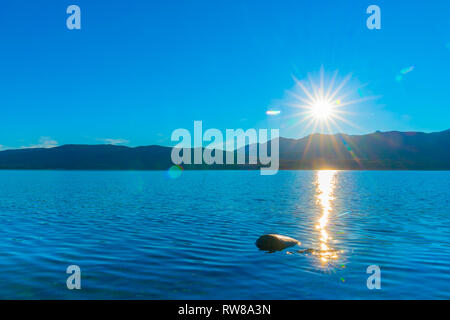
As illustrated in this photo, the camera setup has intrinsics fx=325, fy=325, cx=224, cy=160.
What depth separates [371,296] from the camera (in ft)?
39.6

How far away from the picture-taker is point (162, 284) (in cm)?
1330

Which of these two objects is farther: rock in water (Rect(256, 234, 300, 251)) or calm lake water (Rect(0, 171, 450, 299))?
rock in water (Rect(256, 234, 300, 251))

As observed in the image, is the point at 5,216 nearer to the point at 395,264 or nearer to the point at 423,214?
the point at 395,264

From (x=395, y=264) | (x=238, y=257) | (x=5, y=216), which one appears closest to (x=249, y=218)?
(x=238, y=257)

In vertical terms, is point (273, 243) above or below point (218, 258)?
above

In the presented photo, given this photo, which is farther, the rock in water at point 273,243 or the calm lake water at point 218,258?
the rock in water at point 273,243

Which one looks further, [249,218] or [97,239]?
[249,218]

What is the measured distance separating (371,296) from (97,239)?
1739cm

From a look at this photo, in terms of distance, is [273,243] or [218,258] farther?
[273,243]

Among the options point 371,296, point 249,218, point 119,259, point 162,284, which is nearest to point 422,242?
point 371,296
